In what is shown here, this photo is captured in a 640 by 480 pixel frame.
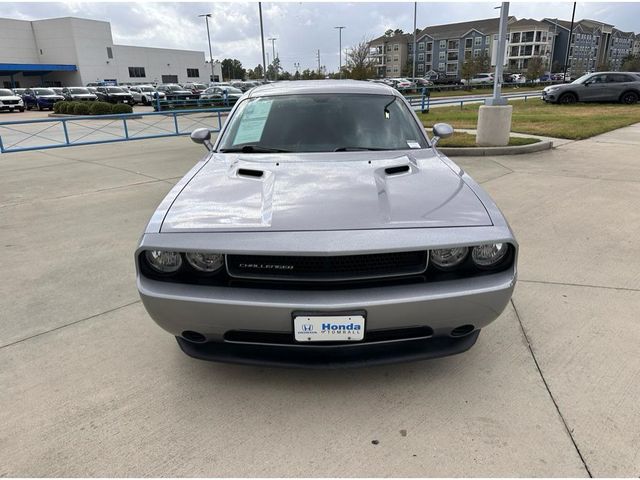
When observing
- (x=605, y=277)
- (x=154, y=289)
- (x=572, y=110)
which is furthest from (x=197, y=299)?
(x=572, y=110)

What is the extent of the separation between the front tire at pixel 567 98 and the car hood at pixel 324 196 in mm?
20215

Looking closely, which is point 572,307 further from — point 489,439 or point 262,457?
point 262,457

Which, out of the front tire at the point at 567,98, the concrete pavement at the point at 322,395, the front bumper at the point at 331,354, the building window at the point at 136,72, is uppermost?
the building window at the point at 136,72

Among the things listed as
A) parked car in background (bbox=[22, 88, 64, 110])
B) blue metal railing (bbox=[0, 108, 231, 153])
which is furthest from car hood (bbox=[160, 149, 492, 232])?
parked car in background (bbox=[22, 88, 64, 110])

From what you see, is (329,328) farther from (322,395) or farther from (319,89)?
(319,89)

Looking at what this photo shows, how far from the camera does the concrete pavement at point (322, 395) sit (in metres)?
1.97

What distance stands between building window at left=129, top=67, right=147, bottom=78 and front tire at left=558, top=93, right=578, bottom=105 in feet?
218

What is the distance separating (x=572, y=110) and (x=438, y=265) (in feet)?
60.4

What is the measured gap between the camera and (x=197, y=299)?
2057 mm

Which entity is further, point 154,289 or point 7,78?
point 7,78

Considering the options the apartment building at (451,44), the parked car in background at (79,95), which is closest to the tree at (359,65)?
the parked car in background at (79,95)

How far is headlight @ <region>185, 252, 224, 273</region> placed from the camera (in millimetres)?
2163

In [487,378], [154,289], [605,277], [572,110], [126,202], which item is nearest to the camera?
[154,289]

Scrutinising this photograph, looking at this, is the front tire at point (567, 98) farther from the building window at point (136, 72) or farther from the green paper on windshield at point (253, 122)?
the building window at point (136, 72)
